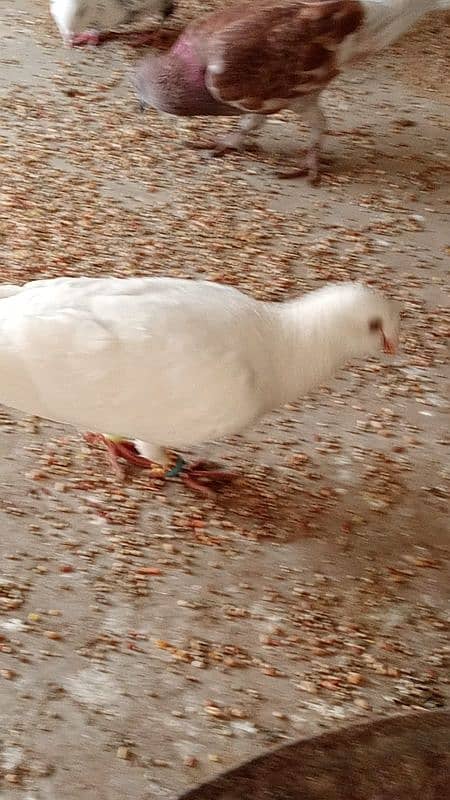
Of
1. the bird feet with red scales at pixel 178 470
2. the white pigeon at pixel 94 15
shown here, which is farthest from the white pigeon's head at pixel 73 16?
the bird feet with red scales at pixel 178 470

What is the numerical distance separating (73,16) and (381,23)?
1.53 meters

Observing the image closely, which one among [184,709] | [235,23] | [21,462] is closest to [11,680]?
[184,709]

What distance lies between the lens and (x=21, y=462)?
2.35 meters

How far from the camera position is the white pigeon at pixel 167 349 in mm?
1928

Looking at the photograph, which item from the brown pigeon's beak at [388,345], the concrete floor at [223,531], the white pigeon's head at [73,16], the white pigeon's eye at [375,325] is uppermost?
the white pigeon's head at [73,16]

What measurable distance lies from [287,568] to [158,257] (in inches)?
51.5

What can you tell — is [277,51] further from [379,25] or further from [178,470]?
[178,470]

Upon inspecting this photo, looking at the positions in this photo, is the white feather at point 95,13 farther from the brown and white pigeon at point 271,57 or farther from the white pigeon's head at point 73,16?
the brown and white pigeon at point 271,57

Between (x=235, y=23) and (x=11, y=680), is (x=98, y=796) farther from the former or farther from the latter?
(x=235, y=23)

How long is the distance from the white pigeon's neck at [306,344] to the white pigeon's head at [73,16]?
2769mm

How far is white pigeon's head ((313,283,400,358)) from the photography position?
82.5 inches

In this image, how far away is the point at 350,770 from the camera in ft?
3.98

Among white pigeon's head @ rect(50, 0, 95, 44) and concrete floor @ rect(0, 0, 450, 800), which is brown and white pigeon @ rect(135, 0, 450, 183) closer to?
concrete floor @ rect(0, 0, 450, 800)

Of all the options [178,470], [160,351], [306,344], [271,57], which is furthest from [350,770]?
[271,57]
